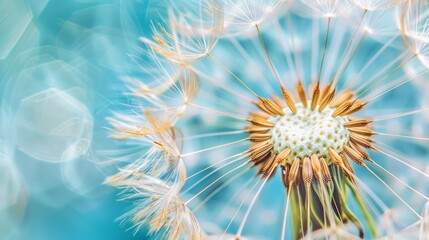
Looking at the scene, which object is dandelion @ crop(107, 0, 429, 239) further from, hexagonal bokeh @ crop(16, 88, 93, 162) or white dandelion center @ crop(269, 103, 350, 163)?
hexagonal bokeh @ crop(16, 88, 93, 162)

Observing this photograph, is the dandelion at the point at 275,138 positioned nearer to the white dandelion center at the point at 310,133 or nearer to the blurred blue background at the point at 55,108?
the white dandelion center at the point at 310,133

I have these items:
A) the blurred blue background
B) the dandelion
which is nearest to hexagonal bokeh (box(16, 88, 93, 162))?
the blurred blue background

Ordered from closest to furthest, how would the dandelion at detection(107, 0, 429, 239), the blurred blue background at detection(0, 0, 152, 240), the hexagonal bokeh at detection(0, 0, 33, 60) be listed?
the dandelion at detection(107, 0, 429, 239), the blurred blue background at detection(0, 0, 152, 240), the hexagonal bokeh at detection(0, 0, 33, 60)

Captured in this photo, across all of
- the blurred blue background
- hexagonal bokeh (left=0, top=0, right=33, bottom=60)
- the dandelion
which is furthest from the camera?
hexagonal bokeh (left=0, top=0, right=33, bottom=60)

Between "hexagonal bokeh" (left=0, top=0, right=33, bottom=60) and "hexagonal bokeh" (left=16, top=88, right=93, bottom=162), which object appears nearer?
"hexagonal bokeh" (left=16, top=88, right=93, bottom=162)

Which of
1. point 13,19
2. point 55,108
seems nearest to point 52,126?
point 55,108

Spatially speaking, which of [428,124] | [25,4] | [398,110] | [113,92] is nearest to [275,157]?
[428,124]

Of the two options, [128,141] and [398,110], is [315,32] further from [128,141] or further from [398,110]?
[128,141]

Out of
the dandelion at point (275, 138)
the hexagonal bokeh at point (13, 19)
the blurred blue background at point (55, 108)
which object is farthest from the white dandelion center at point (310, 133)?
the hexagonal bokeh at point (13, 19)
